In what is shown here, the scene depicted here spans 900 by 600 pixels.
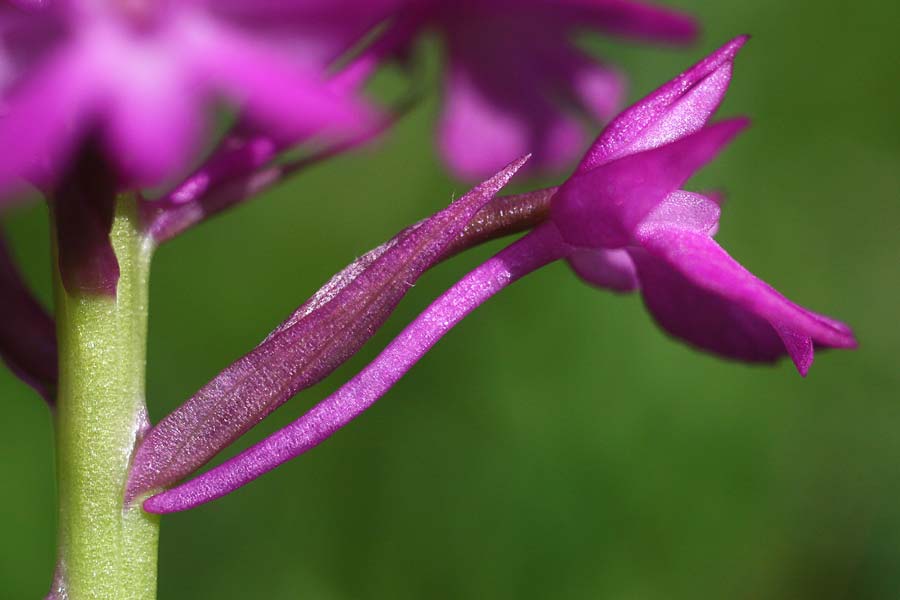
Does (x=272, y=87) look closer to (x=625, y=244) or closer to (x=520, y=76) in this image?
(x=625, y=244)

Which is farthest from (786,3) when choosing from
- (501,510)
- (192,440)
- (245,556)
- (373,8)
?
(192,440)

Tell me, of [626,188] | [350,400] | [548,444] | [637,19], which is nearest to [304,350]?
[350,400]

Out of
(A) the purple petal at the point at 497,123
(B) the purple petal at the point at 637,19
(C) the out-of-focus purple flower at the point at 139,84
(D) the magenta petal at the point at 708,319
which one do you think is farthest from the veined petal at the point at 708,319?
(A) the purple petal at the point at 497,123

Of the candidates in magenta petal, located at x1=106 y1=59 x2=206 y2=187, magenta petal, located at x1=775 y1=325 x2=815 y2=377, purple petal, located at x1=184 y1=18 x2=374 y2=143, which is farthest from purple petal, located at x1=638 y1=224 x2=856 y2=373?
magenta petal, located at x1=106 y1=59 x2=206 y2=187

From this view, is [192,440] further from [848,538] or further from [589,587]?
[848,538]

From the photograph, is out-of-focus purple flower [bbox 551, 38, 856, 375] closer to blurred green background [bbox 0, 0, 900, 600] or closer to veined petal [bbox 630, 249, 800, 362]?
veined petal [bbox 630, 249, 800, 362]

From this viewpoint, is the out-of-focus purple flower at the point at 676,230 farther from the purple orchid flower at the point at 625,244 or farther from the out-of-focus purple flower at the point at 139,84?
the out-of-focus purple flower at the point at 139,84

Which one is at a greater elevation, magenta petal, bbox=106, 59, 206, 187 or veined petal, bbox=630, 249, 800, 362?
magenta petal, bbox=106, 59, 206, 187
